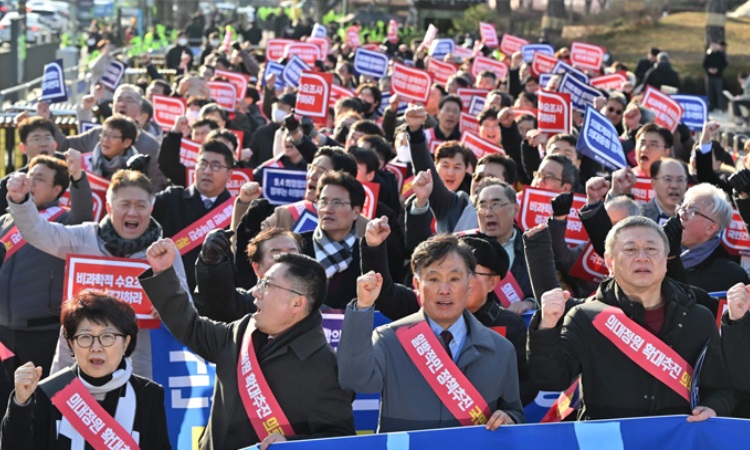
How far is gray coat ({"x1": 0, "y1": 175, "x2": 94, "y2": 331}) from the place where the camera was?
7676 millimetres

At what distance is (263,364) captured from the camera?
5492 millimetres

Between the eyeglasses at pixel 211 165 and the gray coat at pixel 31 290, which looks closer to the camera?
the gray coat at pixel 31 290

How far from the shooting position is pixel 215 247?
6.14 meters

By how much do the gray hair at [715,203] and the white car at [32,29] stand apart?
22.6m

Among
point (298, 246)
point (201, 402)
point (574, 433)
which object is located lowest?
point (201, 402)

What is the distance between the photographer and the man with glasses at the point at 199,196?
901 centimetres

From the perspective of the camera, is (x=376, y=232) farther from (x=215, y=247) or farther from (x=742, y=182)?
(x=742, y=182)

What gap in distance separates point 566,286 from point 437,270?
2784mm

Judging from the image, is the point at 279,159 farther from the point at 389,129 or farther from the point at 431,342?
the point at 431,342

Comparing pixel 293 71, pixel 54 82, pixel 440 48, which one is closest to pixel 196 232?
pixel 54 82

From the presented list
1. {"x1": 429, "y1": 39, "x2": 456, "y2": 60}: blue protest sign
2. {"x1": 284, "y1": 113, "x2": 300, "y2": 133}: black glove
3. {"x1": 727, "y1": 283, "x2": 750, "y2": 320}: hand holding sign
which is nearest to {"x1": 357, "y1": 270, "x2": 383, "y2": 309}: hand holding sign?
{"x1": 727, "y1": 283, "x2": 750, "y2": 320}: hand holding sign

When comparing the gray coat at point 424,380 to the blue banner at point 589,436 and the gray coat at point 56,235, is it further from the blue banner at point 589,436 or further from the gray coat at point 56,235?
the gray coat at point 56,235

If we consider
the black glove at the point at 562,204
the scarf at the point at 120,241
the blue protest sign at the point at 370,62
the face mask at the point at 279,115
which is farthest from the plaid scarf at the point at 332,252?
the blue protest sign at the point at 370,62

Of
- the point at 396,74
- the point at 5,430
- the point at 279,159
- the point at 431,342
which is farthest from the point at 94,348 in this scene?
the point at 396,74
